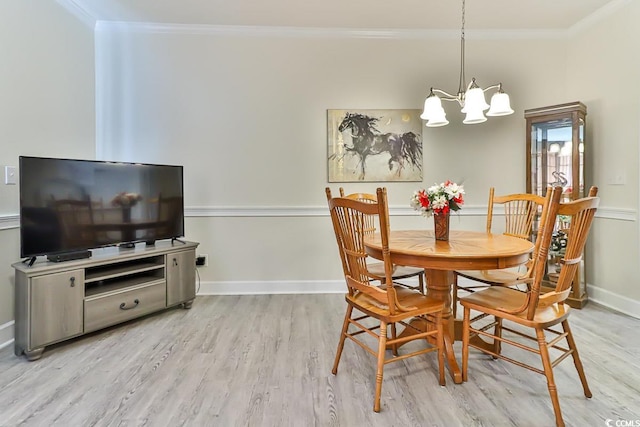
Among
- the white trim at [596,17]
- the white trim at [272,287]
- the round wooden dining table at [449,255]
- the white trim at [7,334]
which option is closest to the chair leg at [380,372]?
the round wooden dining table at [449,255]

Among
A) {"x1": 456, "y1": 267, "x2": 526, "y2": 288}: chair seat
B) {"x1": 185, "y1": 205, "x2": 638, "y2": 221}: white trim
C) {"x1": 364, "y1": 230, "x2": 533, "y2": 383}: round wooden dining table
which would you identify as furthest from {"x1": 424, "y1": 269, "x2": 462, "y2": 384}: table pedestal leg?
{"x1": 185, "y1": 205, "x2": 638, "y2": 221}: white trim

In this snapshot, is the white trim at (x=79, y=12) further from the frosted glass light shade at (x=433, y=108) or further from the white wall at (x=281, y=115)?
the frosted glass light shade at (x=433, y=108)

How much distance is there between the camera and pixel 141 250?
8.82 ft

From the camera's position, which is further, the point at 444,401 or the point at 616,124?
the point at 616,124

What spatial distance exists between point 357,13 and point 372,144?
1207 mm

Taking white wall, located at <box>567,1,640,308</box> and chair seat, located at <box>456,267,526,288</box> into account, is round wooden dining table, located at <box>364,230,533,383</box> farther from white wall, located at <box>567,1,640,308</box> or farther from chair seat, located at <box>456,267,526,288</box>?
white wall, located at <box>567,1,640,308</box>

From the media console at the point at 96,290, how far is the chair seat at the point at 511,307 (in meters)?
2.29

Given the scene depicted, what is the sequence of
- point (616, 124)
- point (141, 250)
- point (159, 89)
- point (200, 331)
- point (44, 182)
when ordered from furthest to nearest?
point (159, 89), point (616, 124), point (141, 250), point (200, 331), point (44, 182)

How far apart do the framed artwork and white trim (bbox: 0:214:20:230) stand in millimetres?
2539

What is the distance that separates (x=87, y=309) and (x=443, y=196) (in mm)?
2496

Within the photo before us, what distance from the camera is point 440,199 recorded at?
196 cm

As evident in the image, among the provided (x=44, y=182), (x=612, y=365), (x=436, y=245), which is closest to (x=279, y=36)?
(x=44, y=182)

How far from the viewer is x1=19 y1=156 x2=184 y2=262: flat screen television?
217cm

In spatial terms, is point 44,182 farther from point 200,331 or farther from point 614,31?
point 614,31
